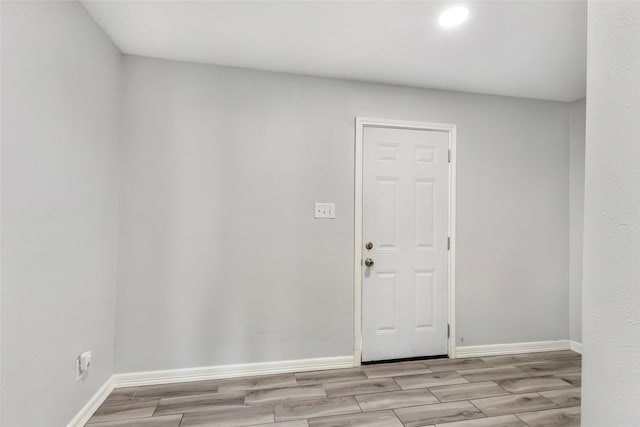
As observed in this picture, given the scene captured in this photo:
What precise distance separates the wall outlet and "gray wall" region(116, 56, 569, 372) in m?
0.44

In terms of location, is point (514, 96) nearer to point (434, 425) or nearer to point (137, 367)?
point (434, 425)

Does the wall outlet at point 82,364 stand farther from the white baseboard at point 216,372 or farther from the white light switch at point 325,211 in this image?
the white light switch at point 325,211

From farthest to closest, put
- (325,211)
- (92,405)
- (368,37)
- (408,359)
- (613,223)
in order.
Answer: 1. (408,359)
2. (325,211)
3. (368,37)
4. (92,405)
5. (613,223)

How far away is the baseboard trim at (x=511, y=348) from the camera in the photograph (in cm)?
290

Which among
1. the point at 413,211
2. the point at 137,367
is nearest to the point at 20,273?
the point at 137,367

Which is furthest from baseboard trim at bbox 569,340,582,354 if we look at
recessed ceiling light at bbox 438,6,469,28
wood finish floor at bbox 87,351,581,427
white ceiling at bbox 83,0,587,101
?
recessed ceiling light at bbox 438,6,469,28

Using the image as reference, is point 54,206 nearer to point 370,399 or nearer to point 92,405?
point 92,405

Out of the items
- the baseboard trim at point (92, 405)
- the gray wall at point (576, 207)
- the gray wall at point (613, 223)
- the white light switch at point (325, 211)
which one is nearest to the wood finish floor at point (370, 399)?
the baseboard trim at point (92, 405)

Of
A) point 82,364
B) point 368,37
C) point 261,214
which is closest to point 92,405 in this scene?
point 82,364

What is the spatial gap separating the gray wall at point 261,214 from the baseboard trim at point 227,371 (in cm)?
6

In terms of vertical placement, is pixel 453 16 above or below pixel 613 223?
above

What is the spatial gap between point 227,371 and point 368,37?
262 cm

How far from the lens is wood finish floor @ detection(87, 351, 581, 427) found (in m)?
1.93

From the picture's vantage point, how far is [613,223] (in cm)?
61
